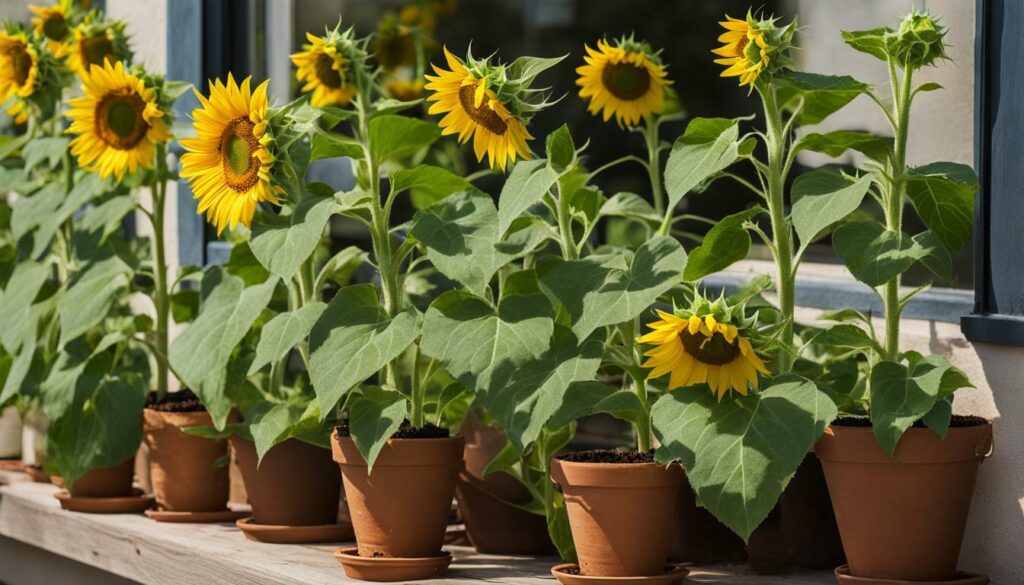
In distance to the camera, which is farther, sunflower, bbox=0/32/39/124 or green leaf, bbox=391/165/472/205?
sunflower, bbox=0/32/39/124

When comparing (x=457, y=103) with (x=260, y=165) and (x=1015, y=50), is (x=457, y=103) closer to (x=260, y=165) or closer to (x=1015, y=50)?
(x=260, y=165)

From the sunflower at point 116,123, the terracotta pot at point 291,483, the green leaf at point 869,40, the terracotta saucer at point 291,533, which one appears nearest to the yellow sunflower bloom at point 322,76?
the sunflower at point 116,123

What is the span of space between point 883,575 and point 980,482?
0.23 meters

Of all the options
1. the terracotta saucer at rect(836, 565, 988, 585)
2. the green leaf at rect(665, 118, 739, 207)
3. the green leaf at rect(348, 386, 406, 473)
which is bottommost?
the terracotta saucer at rect(836, 565, 988, 585)

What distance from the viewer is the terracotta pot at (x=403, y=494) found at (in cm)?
217

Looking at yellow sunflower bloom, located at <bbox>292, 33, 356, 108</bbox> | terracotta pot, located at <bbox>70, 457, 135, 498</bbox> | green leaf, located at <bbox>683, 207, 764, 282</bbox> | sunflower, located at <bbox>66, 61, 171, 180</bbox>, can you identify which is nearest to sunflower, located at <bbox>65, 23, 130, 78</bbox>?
sunflower, located at <bbox>66, 61, 171, 180</bbox>

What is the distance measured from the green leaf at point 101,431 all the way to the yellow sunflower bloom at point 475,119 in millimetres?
929

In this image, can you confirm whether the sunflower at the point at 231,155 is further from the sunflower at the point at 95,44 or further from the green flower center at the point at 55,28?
the green flower center at the point at 55,28

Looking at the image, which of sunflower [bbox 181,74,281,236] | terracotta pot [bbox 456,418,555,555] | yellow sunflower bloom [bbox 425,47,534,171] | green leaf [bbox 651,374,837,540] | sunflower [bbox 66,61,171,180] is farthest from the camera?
sunflower [bbox 66,61,171,180]

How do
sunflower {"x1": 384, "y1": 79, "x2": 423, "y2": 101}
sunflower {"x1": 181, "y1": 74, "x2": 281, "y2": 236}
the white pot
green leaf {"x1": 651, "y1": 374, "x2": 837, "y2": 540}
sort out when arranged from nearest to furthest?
green leaf {"x1": 651, "y1": 374, "x2": 837, "y2": 540}, sunflower {"x1": 181, "y1": 74, "x2": 281, "y2": 236}, sunflower {"x1": 384, "y1": 79, "x2": 423, "y2": 101}, the white pot

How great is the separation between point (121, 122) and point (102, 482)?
2.19 feet

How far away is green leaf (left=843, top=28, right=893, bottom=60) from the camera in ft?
6.47

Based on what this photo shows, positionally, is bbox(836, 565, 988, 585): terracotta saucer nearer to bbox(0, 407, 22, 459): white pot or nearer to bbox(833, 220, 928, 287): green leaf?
bbox(833, 220, 928, 287): green leaf

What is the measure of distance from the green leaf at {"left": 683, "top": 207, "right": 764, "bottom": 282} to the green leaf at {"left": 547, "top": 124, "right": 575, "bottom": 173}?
197 mm
